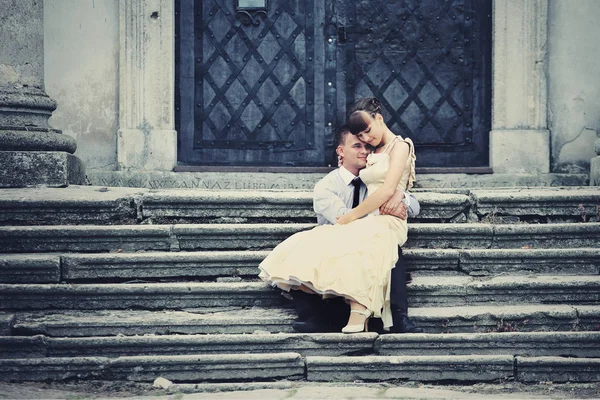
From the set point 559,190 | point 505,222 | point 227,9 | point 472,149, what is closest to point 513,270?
point 505,222

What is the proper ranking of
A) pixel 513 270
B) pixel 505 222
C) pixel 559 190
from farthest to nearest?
pixel 559 190, pixel 505 222, pixel 513 270

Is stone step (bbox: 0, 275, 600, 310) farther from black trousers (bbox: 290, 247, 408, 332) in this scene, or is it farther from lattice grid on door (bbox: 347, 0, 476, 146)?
lattice grid on door (bbox: 347, 0, 476, 146)

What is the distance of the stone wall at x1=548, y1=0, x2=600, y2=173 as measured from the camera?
8.18m

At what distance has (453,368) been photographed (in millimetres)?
5004

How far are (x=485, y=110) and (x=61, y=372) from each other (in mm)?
4984

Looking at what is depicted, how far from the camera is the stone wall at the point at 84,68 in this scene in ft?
26.9

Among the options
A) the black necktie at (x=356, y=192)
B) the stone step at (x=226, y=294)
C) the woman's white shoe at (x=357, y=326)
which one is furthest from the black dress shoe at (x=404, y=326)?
the black necktie at (x=356, y=192)

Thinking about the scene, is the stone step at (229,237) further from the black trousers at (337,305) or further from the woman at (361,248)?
the black trousers at (337,305)

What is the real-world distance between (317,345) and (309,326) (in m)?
0.15

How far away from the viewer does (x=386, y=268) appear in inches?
204

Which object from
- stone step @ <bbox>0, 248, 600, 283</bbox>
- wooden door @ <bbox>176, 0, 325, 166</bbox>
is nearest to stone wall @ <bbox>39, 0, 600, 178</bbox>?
wooden door @ <bbox>176, 0, 325, 166</bbox>

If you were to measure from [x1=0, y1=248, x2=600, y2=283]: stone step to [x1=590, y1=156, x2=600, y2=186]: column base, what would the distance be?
1.90m

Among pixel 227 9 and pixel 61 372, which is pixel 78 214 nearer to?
pixel 61 372

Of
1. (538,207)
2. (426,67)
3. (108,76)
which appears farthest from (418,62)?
(108,76)
